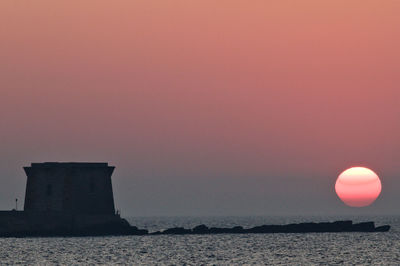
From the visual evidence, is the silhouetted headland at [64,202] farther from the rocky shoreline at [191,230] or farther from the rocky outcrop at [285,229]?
the rocky outcrop at [285,229]

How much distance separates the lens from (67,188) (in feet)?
276

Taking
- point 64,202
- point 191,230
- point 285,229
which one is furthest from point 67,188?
point 285,229

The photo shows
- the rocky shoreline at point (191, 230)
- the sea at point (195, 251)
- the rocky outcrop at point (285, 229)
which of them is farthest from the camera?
the rocky outcrop at point (285, 229)

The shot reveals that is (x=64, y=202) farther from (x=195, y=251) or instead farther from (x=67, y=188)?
(x=195, y=251)

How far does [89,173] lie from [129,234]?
8975 mm

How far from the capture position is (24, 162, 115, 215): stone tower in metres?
84.4

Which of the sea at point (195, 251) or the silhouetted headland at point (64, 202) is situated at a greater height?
the silhouetted headland at point (64, 202)

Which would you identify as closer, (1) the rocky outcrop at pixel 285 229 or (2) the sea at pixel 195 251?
(2) the sea at pixel 195 251

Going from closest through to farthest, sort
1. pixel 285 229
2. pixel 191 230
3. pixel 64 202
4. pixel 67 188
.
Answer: pixel 67 188 → pixel 64 202 → pixel 191 230 → pixel 285 229

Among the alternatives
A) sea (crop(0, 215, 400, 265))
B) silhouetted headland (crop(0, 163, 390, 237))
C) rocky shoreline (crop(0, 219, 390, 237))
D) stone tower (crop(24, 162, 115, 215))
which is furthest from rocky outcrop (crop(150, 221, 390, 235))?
stone tower (crop(24, 162, 115, 215))

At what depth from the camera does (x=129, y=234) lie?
91125mm

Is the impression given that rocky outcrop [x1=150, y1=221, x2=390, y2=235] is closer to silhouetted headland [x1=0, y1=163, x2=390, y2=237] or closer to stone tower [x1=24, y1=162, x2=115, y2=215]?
silhouetted headland [x1=0, y1=163, x2=390, y2=237]

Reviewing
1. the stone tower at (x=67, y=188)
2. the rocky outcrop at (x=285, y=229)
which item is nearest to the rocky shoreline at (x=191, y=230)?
the rocky outcrop at (x=285, y=229)

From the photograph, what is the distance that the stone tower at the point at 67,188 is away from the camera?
84375 millimetres
